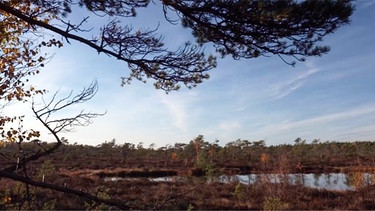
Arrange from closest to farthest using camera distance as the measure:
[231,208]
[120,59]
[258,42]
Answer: [120,59] → [258,42] → [231,208]

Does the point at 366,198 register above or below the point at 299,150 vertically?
below

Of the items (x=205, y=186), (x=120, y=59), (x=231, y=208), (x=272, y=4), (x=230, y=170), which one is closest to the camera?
(x=272, y=4)

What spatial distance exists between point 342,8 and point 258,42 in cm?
127

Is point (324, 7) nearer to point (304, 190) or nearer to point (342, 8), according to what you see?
point (342, 8)

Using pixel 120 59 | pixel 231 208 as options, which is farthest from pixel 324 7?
pixel 231 208

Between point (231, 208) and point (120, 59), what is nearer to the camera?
point (120, 59)

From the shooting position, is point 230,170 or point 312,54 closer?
point 312,54

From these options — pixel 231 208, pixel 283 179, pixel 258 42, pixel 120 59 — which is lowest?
pixel 231 208

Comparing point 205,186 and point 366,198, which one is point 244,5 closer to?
point 366,198

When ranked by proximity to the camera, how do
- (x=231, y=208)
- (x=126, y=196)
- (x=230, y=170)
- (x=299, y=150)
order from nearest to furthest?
(x=231, y=208)
(x=126, y=196)
(x=230, y=170)
(x=299, y=150)

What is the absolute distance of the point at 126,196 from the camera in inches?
690

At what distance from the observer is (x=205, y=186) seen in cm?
2098

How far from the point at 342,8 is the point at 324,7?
244 millimetres

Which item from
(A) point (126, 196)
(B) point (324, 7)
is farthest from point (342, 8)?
(A) point (126, 196)
